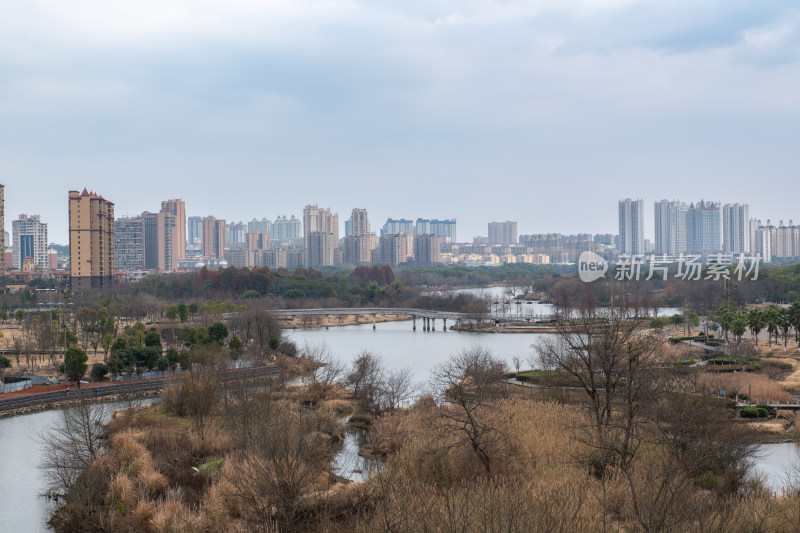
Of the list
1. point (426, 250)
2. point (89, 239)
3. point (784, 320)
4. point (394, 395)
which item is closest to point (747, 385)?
point (394, 395)

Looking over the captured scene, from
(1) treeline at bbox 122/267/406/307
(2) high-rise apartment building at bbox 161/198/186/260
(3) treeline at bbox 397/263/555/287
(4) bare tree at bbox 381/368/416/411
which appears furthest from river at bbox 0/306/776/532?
(2) high-rise apartment building at bbox 161/198/186/260

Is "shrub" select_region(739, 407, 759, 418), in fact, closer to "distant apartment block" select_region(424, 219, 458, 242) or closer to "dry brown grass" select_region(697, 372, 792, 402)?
"dry brown grass" select_region(697, 372, 792, 402)

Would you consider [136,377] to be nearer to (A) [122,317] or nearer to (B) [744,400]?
(B) [744,400]

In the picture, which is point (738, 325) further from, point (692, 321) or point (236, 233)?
point (236, 233)

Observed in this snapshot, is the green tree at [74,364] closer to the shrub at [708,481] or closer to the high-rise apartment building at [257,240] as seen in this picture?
the shrub at [708,481]

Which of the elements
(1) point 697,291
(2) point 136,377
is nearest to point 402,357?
(2) point 136,377
